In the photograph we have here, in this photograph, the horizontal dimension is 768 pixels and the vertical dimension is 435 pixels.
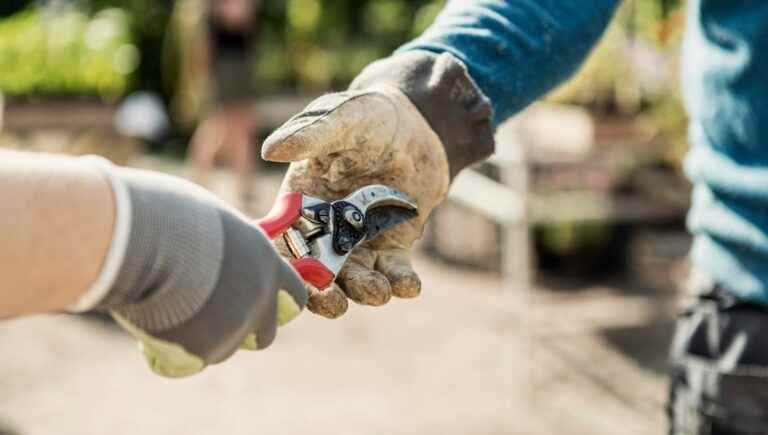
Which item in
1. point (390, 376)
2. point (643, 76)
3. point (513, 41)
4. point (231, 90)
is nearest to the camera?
point (513, 41)

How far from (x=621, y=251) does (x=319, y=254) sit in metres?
4.97

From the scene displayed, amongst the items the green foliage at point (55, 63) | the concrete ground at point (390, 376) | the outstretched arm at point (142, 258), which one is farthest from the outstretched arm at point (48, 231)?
the green foliage at point (55, 63)

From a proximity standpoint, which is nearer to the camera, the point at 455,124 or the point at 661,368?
the point at 455,124

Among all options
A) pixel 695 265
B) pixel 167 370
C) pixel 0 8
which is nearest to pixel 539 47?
pixel 695 265

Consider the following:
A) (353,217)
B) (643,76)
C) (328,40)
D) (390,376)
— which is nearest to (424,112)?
(353,217)

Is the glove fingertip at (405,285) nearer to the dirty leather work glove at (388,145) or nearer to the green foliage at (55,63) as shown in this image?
the dirty leather work glove at (388,145)

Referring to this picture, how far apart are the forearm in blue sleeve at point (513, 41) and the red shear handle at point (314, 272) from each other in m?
0.44

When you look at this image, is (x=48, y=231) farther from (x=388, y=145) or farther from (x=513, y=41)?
(x=513, y=41)

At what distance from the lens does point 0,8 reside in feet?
39.0

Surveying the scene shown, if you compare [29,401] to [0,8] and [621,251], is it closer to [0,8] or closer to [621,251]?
[621,251]

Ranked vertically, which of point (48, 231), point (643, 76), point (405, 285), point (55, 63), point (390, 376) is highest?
point (48, 231)

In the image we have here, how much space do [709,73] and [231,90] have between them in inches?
229

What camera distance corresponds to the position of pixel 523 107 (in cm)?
170

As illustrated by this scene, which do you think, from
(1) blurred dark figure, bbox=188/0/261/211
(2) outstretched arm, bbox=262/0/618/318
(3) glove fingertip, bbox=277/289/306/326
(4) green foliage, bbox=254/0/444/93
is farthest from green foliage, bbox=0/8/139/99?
(3) glove fingertip, bbox=277/289/306/326
